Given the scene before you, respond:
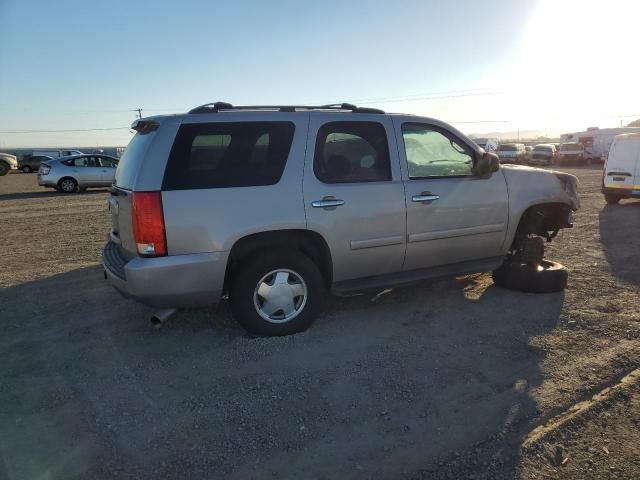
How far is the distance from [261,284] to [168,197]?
106 cm

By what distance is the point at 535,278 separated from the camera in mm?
5207

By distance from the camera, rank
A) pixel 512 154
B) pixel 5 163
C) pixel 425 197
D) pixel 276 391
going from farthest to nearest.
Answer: pixel 512 154 < pixel 5 163 < pixel 425 197 < pixel 276 391

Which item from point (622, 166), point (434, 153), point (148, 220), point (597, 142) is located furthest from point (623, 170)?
point (597, 142)

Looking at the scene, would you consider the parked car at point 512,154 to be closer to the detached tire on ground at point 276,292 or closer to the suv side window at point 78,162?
the suv side window at point 78,162

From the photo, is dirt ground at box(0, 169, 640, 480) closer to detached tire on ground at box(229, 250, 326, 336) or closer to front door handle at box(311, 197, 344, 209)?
detached tire on ground at box(229, 250, 326, 336)

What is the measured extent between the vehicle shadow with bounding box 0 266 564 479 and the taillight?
986 mm

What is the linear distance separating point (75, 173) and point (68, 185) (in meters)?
0.56

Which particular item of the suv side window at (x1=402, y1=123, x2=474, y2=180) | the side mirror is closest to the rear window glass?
the suv side window at (x1=402, y1=123, x2=474, y2=180)

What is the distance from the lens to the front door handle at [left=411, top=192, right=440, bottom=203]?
4539 mm

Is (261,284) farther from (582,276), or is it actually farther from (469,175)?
(582,276)

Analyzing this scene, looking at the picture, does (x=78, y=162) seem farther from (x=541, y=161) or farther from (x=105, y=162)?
(x=541, y=161)

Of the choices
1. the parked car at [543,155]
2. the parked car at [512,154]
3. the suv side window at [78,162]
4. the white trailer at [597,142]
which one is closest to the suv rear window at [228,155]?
the suv side window at [78,162]

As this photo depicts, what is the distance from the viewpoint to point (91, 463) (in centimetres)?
263

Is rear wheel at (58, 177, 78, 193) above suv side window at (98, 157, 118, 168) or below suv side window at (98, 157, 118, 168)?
below
